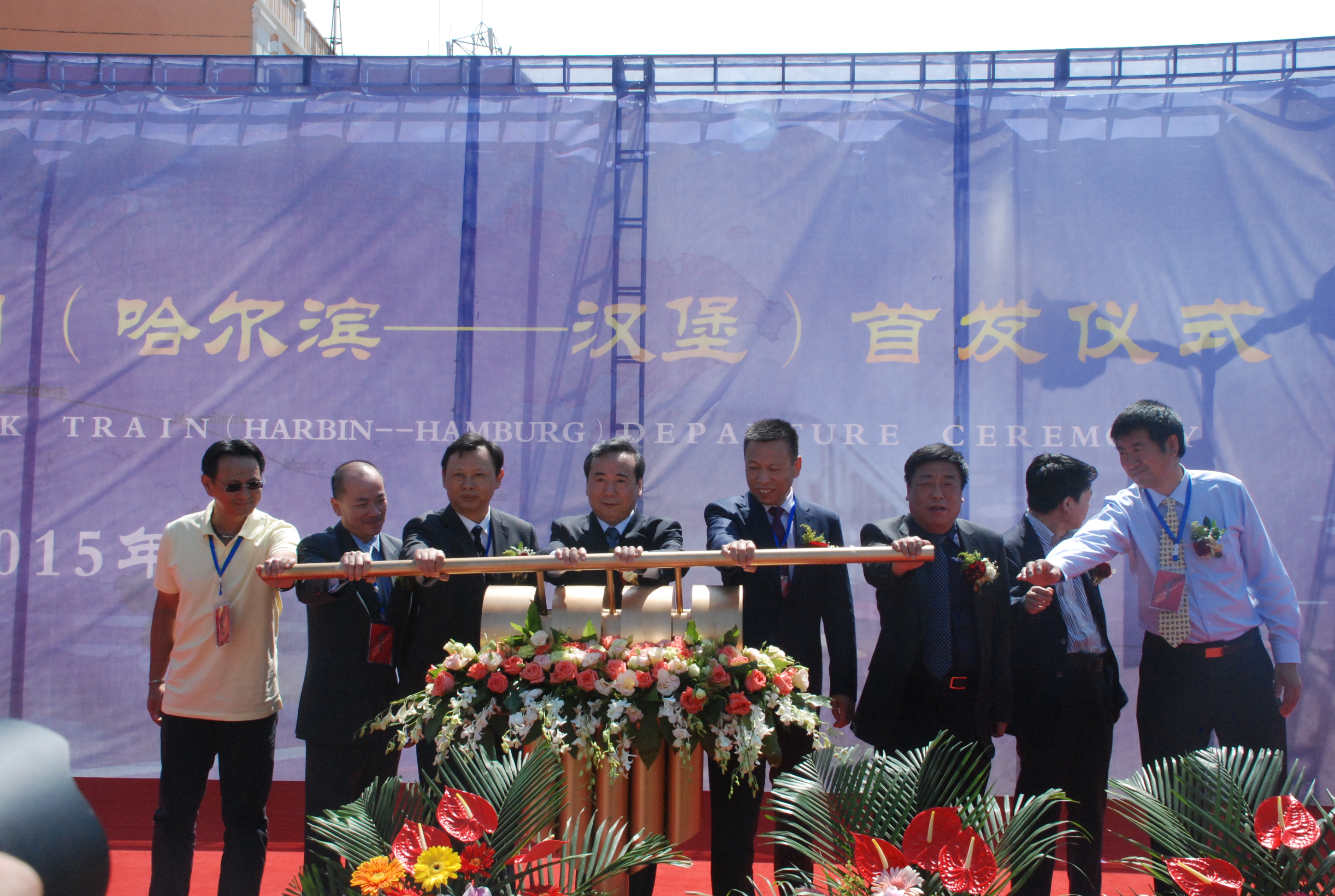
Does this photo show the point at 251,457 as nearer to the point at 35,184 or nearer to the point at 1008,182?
the point at 35,184

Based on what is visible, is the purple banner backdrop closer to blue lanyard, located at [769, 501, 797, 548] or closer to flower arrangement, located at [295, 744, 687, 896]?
blue lanyard, located at [769, 501, 797, 548]

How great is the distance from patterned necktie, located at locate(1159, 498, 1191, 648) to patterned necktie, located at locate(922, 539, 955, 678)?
2.13ft

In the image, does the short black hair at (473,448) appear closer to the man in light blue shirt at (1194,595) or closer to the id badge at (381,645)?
the id badge at (381,645)

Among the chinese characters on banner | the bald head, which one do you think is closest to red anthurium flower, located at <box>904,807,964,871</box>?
the bald head

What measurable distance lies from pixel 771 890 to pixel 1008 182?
3.01 m

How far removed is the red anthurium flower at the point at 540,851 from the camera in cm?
144

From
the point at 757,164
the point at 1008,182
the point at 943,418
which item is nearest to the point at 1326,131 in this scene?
the point at 1008,182

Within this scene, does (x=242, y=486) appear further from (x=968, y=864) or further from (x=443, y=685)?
(x=968, y=864)

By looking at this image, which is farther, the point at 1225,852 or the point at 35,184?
the point at 35,184

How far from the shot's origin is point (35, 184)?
378 centimetres

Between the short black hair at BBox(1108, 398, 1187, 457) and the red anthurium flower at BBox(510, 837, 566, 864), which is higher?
the short black hair at BBox(1108, 398, 1187, 457)

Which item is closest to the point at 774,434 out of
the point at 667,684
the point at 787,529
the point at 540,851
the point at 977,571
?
the point at 787,529

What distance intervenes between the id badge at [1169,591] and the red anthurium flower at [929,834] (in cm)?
154

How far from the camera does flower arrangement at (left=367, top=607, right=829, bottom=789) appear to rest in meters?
2.00
